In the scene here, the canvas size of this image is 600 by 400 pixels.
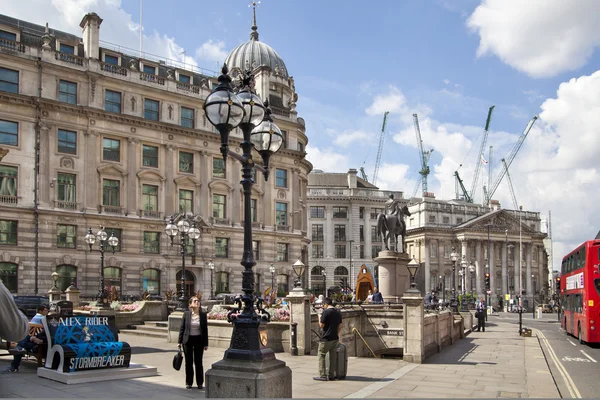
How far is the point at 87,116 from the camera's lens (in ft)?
152

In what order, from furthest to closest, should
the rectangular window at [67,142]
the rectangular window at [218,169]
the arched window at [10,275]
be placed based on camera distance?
the rectangular window at [218,169]
the rectangular window at [67,142]
the arched window at [10,275]

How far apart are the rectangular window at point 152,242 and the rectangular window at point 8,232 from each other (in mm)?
10224

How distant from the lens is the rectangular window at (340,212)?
10200 centimetres

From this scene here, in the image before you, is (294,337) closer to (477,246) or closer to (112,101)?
(112,101)

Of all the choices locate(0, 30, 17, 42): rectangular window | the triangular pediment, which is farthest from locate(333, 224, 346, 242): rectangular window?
locate(0, 30, 17, 42): rectangular window

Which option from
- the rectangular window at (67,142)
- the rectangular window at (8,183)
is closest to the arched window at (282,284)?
the rectangular window at (67,142)

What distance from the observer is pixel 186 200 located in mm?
52375

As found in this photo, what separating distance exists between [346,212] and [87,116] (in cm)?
6181

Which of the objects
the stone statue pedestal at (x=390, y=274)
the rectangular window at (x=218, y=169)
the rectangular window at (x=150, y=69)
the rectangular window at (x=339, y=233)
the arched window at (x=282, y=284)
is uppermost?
the rectangular window at (x=150, y=69)

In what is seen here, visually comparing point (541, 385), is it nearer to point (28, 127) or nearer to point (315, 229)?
point (28, 127)

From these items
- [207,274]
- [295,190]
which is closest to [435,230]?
[295,190]

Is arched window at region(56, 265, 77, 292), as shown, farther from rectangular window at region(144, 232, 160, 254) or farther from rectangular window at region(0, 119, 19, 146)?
rectangular window at region(0, 119, 19, 146)

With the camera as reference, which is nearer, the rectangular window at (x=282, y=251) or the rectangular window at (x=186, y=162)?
the rectangular window at (x=186, y=162)

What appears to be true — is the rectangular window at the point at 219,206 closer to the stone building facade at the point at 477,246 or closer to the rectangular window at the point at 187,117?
the rectangular window at the point at 187,117
